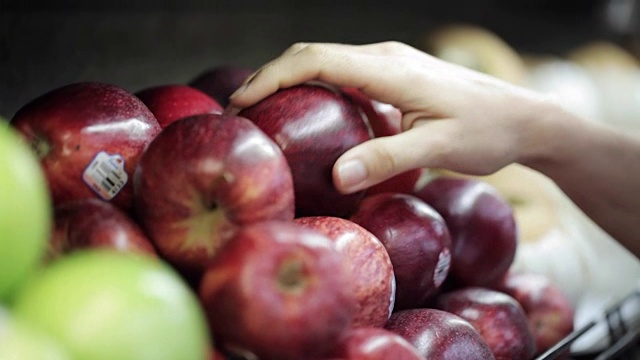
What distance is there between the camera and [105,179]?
72cm

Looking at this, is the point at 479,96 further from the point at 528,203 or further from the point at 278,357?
the point at 528,203

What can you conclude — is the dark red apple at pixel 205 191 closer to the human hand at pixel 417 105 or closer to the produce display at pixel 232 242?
the produce display at pixel 232 242

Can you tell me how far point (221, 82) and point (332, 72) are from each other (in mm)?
290

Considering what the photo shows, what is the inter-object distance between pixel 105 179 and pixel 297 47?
31 centimetres

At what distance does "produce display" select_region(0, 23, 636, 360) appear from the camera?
45 centimetres

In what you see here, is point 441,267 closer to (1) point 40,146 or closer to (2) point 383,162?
(2) point 383,162

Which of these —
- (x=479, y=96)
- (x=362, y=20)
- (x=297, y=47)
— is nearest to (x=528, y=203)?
(x=362, y=20)

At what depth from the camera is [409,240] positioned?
0.88 meters

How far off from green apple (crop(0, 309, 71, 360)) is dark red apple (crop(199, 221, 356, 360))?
0.44ft

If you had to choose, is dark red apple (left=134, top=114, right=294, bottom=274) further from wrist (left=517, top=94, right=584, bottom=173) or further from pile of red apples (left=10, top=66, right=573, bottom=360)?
wrist (left=517, top=94, right=584, bottom=173)

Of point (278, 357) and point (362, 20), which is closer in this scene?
point (278, 357)

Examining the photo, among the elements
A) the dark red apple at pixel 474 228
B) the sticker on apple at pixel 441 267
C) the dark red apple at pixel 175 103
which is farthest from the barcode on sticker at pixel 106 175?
the dark red apple at pixel 474 228

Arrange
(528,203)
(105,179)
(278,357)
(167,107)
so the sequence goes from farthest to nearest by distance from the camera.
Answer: (528,203)
(167,107)
(105,179)
(278,357)

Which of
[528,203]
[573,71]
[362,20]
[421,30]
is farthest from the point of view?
[573,71]
